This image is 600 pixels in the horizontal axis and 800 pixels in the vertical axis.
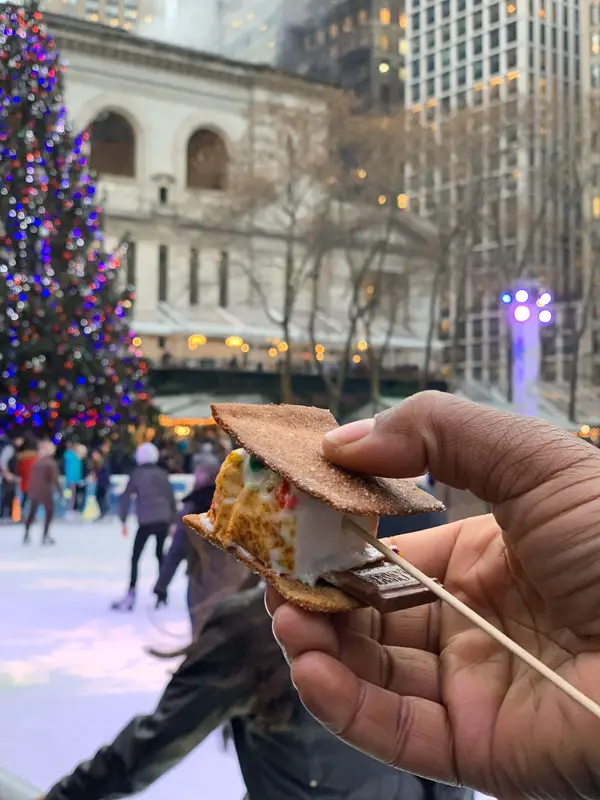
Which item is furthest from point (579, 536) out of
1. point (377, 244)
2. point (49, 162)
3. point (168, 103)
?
point (168, 103)

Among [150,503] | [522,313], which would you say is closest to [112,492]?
[150,503]

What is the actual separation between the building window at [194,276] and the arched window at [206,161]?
1641 millimetres

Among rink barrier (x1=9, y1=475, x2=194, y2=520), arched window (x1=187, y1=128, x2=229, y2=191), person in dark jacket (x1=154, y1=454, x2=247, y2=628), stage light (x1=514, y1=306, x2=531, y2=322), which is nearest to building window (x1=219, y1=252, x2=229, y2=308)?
arched window (x1=187, y1=128, x2=229, y2=191)

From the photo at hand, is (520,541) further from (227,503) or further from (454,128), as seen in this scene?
(454,128)

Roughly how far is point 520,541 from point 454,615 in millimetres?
207

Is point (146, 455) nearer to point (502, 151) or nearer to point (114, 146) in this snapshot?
point (502, 151)

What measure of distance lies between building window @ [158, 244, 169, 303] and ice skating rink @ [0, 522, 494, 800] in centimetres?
1159

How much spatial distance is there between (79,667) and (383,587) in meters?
3.46

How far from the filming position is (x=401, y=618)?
3.84ft

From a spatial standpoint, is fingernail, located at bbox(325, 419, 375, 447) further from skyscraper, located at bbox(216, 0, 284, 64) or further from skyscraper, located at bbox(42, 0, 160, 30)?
skyscraper, located at bbox(216, 0, 284, 64)

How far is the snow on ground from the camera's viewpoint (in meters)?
2.64

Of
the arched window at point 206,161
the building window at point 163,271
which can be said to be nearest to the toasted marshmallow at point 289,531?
the building window at point 163,271

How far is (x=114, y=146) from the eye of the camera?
57.6 ft

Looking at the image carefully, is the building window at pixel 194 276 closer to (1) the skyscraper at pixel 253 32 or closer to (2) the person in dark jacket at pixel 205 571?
(1) the skyscraper at pixel 253 32
